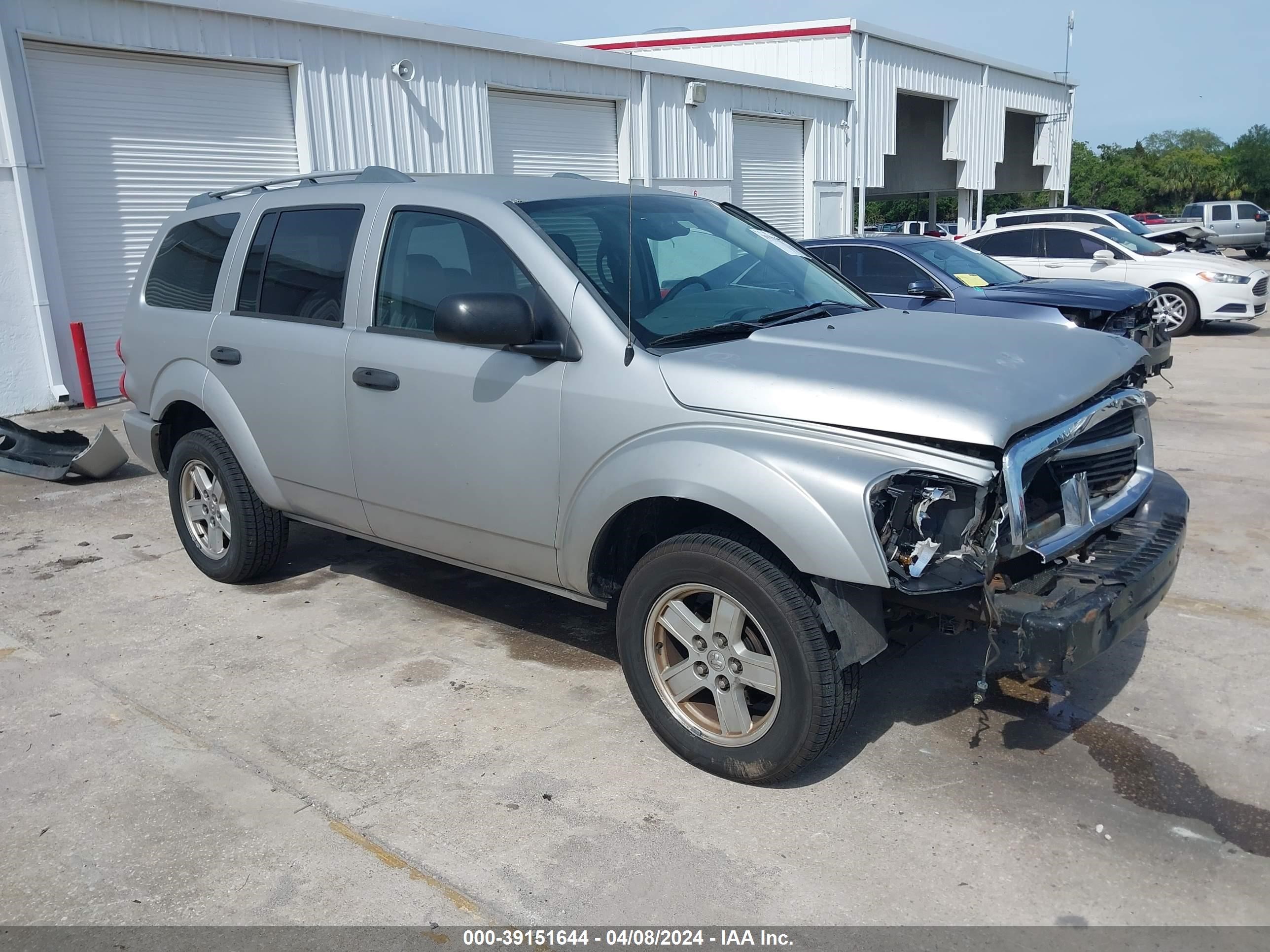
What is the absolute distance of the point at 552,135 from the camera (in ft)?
50.0

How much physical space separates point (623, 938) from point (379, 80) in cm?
1208

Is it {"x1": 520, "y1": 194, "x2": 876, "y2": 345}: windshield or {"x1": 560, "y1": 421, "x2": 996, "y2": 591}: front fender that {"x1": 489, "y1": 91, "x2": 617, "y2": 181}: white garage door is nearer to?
{"x1": 520, "y1": 194, "x2": 876, "y2": 345}: windshield

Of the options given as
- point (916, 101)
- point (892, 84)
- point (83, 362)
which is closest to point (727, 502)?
point (83, 362)

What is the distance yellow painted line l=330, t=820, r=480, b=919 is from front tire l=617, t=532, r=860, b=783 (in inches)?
37.8

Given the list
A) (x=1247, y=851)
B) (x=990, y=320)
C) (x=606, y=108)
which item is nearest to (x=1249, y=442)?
(x=990, y=320)

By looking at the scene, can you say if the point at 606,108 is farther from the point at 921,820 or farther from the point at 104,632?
the point at 921,820

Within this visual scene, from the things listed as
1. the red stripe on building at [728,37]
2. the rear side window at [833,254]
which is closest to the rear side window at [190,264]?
the rear side window at [833,254]

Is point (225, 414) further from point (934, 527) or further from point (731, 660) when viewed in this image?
point (934, 527)

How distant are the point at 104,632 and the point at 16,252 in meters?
6.96

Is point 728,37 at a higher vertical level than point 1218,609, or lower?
higher

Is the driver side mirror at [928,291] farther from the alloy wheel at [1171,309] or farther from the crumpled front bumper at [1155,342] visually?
the alloy wheel at [1171,309]

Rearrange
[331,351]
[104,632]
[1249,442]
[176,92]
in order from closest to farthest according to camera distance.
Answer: [331,351] < [104,632] < [1249,442] < [176,92]

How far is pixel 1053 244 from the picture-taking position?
1545cm

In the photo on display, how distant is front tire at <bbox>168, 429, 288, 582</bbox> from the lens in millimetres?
5277
